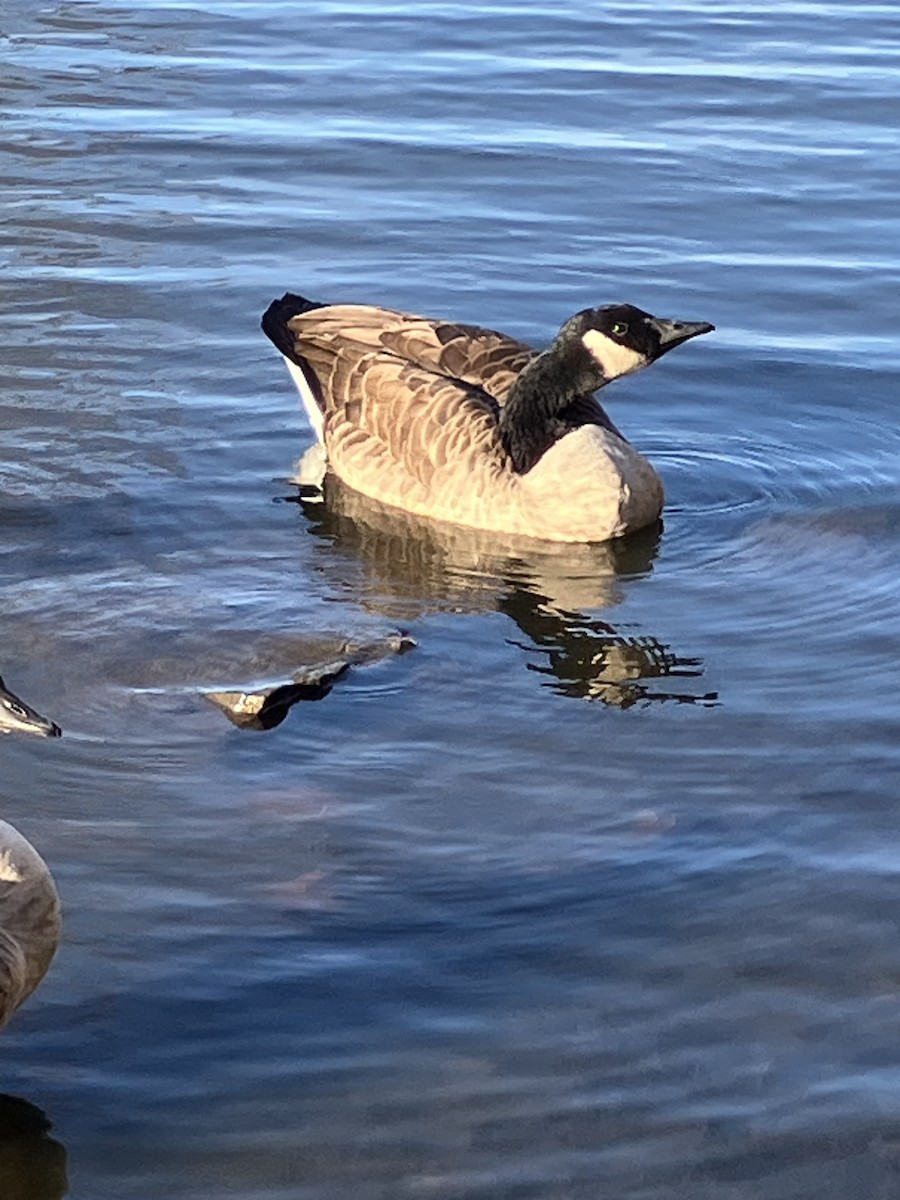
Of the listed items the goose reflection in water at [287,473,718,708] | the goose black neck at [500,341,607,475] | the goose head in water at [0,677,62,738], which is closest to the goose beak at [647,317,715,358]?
the goose black neck at [500,341,607,475]

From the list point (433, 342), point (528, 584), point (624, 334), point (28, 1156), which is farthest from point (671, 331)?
point (28, 1156)

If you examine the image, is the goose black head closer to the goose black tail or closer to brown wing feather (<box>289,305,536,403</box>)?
brown wing feather (<box>289,305,536,403</box>)

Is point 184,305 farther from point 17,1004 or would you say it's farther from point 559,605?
point 17,1004

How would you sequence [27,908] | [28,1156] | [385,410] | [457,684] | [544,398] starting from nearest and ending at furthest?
[28,1156], [27,908], [457,684], [544,398], [385,410]

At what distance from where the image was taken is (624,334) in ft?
32.2

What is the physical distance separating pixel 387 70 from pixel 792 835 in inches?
429

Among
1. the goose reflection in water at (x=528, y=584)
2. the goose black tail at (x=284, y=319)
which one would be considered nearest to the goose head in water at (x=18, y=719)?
the goose reflection in water at (x=528, y=584)

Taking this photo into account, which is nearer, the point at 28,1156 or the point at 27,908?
the point at 28,1156

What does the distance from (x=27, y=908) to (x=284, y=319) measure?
18.5 feet

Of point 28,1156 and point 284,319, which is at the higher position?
point 284,319

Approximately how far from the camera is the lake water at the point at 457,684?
222 inches

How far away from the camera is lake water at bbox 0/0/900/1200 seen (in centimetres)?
563

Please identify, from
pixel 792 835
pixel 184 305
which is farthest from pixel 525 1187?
pixel 184 305

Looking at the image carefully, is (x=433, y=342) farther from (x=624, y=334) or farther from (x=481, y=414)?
(x=624, y=334)
